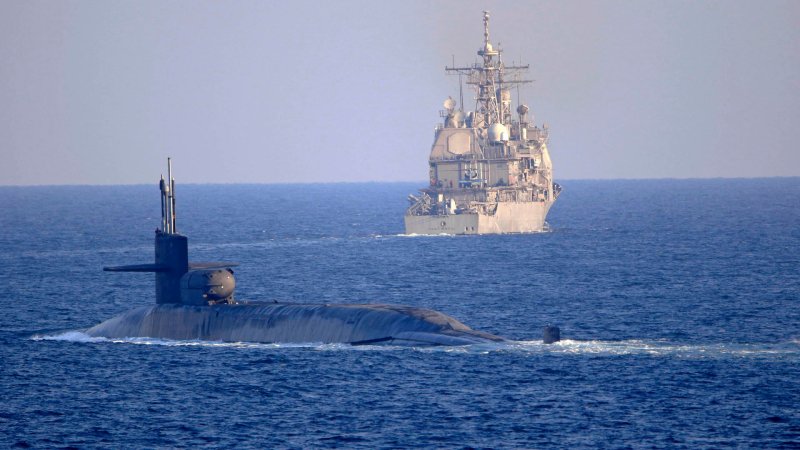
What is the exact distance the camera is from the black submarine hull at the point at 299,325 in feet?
163

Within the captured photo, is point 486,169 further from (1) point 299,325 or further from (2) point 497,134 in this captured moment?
(1) point 299,325

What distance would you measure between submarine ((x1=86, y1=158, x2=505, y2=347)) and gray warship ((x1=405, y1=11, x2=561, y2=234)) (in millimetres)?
77756

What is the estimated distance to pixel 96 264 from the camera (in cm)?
9725

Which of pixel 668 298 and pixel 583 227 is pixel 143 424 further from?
pixel 583 227

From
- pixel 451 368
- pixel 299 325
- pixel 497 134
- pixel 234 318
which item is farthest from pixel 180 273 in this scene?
pixel 497 134

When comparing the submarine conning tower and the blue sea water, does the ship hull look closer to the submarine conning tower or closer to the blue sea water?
the blue sea water

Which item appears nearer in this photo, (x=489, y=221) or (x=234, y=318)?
(x=234, y=318)

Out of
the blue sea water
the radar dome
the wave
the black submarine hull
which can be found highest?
the radar dome

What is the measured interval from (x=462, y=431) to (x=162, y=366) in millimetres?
15582

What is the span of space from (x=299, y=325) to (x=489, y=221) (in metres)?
82.2

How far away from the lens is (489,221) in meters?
133

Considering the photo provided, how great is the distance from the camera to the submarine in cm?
5006

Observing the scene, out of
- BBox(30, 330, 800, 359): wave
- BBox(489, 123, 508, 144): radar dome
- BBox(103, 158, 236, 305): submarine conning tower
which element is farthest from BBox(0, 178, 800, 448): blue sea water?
BBox(489, 123, 508, 144): radar dome

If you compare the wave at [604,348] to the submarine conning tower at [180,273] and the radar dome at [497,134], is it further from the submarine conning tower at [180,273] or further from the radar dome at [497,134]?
the radar dome at [497,134]
